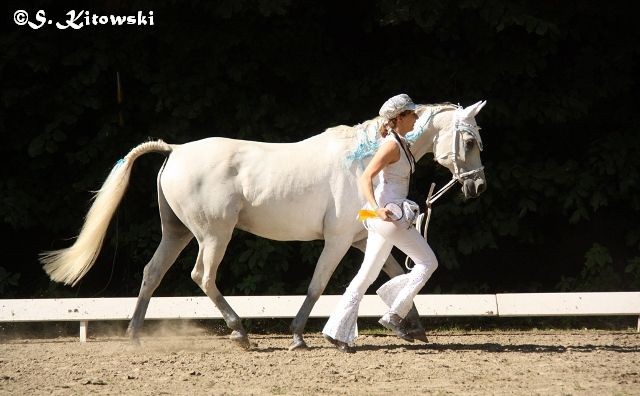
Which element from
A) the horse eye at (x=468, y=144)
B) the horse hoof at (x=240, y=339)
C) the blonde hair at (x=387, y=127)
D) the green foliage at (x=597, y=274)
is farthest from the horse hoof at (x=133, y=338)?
the green foliage at (x=597, y=274)

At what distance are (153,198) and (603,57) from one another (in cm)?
505

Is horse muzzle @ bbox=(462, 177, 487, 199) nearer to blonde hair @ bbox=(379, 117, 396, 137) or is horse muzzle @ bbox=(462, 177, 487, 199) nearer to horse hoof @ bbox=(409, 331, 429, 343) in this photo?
blonde hair @ bbox=(379, 117, 396, 137)

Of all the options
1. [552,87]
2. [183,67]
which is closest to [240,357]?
[183,67]

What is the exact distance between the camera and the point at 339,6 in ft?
35.1

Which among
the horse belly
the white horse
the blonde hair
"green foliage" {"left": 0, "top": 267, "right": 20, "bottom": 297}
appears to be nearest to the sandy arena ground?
the white horse

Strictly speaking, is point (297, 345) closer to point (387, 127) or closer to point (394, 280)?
point (394, 280)

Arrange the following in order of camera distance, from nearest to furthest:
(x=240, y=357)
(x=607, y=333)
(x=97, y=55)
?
(x=240, y=357), (x=607, y=333), (x=97, y=55)

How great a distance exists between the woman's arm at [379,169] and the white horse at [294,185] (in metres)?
0.84

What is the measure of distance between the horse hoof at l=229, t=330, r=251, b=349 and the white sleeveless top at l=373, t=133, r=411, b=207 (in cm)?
163

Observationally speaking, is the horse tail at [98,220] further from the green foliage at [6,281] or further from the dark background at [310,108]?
the green foliage at [6,281]

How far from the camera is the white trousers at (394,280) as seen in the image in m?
6.66

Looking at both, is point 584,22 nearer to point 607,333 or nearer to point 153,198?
point 607,333

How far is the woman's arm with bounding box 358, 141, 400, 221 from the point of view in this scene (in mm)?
6391

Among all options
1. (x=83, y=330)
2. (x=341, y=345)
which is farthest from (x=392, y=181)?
(x=83, y=330)
